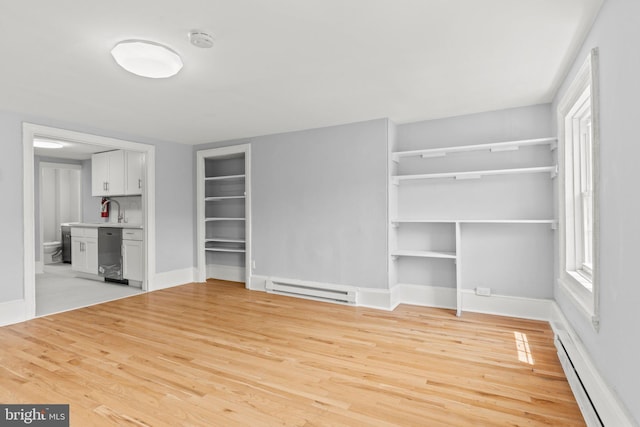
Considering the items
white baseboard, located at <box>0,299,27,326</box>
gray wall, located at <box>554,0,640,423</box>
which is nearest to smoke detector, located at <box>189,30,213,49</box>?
gray wall, located at <box>554,0,640,423</box>

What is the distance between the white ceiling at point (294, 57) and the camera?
1.99 m

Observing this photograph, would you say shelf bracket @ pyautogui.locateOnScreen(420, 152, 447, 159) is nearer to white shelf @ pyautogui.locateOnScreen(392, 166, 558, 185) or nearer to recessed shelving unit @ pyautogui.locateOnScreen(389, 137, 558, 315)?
recessed shelving unit @ pyautogui.locateOnScreen(389, 137, 558, 315)

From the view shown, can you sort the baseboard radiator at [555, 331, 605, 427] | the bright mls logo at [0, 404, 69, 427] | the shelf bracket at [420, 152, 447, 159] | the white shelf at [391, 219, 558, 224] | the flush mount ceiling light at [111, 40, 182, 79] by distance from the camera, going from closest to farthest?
the baseboard radiator at [555, 331, 605, 427] < the bright mls logo at [0, 404, 69, 427] < the flush mount ceiling light at [111, 40, 182, 79] < the white shelf at [391, 219, 558, 224] < the shelf bracket at [420, 152, 447, 159]

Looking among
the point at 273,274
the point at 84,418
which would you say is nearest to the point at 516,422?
the point at 84,418

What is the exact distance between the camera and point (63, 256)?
27.5ft

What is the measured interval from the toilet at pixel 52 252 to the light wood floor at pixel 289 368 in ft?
17.8

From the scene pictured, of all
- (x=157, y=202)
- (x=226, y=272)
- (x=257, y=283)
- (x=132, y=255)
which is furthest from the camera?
(x=226, y=272)

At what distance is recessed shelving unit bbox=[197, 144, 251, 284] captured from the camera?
5.76 metres

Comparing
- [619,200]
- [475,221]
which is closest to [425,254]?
[475,221]

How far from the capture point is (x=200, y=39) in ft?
7.40

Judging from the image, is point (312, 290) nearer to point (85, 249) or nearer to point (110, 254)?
point (110, 254)

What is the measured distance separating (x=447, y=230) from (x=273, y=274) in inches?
99.9

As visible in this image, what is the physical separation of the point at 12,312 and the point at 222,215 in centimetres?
304

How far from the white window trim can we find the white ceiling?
276 millimetres
